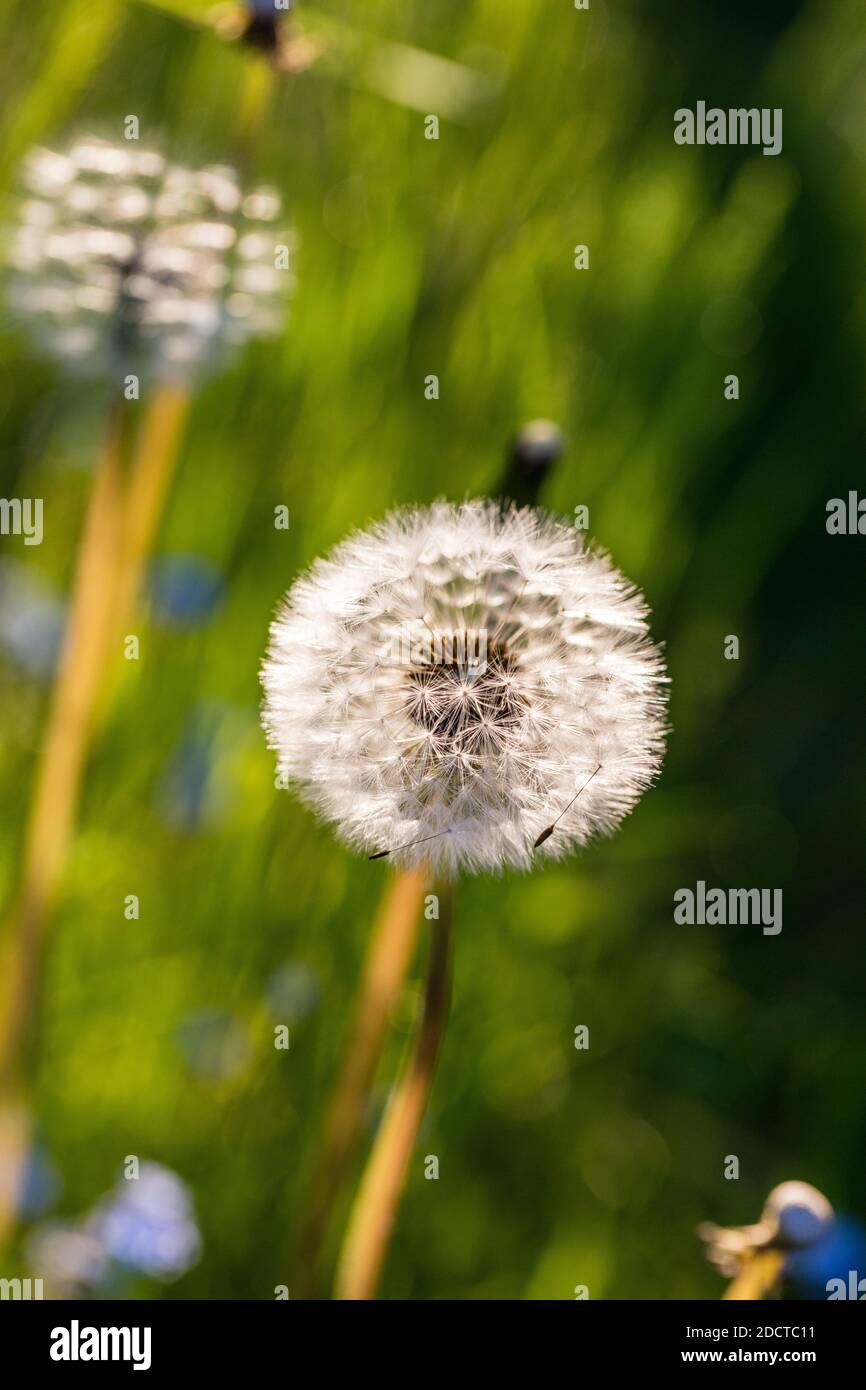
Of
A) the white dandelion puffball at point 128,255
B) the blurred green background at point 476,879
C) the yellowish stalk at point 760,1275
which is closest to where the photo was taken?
the yellowish stalk at point 760,1275

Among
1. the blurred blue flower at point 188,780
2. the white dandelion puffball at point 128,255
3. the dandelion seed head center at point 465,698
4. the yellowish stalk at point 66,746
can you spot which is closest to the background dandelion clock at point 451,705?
the dandelion seed head center at point 465,698

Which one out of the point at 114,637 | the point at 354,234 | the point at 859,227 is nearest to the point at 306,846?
the point at 114,637

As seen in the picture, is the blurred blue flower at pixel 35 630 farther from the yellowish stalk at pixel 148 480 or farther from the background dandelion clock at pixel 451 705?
the background dandelion clock at pixel 451 705

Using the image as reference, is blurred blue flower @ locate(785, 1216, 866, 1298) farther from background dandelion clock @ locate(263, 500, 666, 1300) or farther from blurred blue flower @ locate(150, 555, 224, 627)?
blurred blue flower @ locate(150, 555, 224, 627)

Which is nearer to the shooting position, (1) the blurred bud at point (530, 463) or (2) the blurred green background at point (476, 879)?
(1) the blurred bud at point (530, 463)

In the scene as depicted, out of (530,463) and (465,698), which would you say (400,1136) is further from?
(530,463)

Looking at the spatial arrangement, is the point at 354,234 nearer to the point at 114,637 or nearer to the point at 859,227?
the point at 114,637
